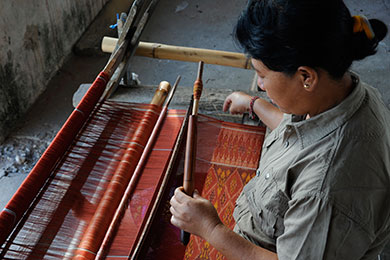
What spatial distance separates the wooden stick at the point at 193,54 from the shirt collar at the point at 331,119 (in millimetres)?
1257

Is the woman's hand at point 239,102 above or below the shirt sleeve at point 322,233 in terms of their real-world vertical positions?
below

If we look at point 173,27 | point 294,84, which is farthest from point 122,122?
point 173,27

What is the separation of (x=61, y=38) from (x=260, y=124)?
10.2ft

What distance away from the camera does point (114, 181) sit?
1551 millimetres

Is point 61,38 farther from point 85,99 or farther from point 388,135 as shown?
point 388,135

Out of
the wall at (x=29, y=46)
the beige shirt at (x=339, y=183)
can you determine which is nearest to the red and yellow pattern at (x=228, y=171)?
the beige shirt at (x=339, y=183)

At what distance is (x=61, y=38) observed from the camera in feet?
14.3

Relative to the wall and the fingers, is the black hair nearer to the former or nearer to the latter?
the fingers

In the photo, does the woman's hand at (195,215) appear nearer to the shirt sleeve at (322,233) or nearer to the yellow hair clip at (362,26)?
the shirt sleeve at (322,233)

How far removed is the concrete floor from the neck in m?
1.29

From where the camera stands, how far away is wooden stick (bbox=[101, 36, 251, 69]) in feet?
7.80

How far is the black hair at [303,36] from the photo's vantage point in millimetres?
942

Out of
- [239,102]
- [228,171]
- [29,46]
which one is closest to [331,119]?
[228,171]

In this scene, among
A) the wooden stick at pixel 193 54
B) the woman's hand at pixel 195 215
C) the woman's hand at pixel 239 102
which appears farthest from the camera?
the wooden stick at pixel 193 54
